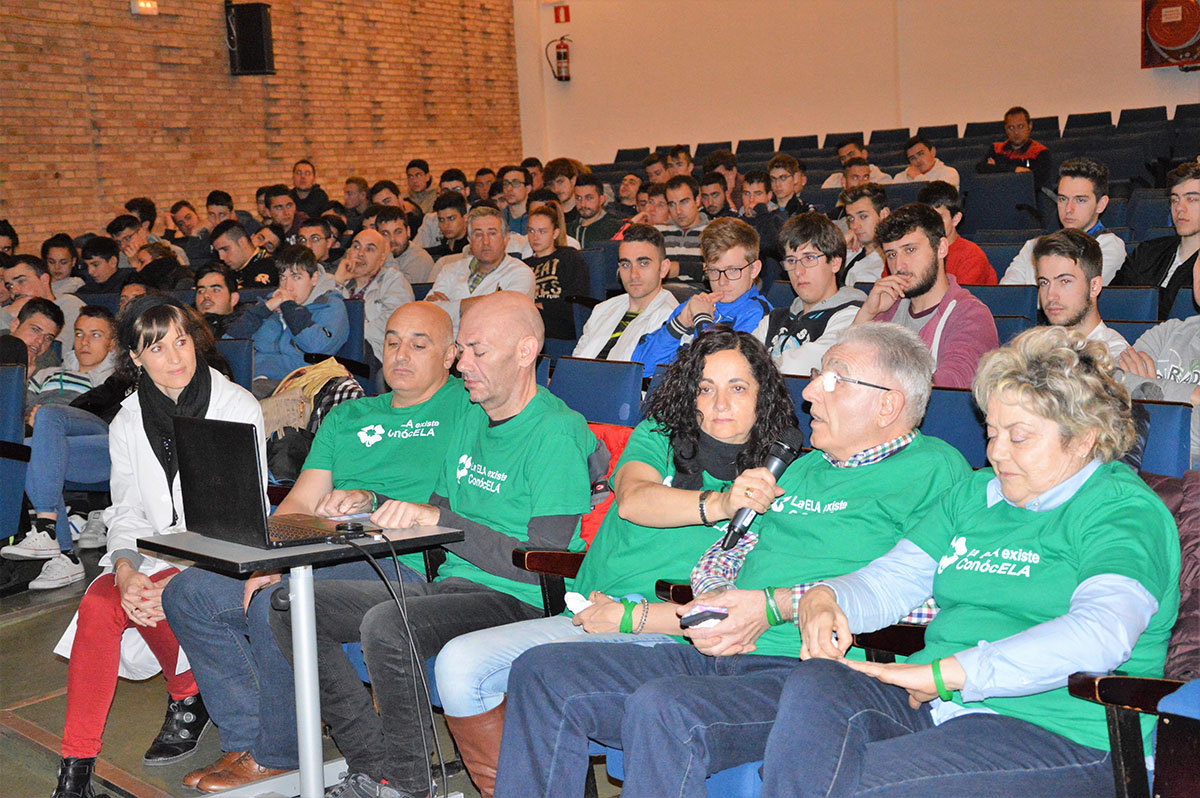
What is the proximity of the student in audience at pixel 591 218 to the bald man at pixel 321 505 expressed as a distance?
14.6 feet

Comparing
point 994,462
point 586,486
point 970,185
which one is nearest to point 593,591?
point 586,486

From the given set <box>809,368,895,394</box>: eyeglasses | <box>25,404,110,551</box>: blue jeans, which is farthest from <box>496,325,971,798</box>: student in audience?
<box>25,404,110,551</box>: blue jeans

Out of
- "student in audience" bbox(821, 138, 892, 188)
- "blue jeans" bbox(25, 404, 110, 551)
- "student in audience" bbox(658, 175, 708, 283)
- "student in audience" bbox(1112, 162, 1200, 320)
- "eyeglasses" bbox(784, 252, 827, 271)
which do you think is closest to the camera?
"eyeglasses" bbox(784, 252, 827, 271)

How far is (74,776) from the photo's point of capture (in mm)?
2561

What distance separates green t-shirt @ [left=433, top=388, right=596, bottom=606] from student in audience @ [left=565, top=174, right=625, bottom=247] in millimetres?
4814

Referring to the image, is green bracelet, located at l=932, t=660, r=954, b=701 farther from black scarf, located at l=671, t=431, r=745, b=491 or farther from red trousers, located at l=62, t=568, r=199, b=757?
red trousers, located at l=62, t=568, r=199, b=757

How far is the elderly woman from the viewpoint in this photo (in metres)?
1.60

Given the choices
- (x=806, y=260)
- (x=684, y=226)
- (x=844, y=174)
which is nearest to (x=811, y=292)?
(x=806, y=260)

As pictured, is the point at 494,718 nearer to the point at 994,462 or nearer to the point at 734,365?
the point at 734,365

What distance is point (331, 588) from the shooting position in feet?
8.07

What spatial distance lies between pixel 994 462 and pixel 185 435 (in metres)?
1.56

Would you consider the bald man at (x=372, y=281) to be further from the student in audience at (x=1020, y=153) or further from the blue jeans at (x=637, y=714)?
the student in audience at (x=1020, y=153)

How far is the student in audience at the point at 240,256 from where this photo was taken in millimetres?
6676

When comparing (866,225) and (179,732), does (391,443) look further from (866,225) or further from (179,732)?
(866,225)
